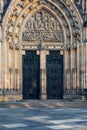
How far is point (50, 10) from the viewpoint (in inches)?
1027

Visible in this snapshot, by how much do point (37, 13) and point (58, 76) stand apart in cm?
449

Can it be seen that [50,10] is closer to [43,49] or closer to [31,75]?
[43,49]

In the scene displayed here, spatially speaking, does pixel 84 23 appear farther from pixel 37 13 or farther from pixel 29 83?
pixel 29 83

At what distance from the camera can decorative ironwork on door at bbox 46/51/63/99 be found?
2606 cm

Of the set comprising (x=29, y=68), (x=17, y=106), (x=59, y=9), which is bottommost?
(x=17, y=106)

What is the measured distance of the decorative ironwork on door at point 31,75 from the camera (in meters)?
26.1

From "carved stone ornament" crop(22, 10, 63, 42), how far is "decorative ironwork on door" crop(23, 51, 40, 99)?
3.78ft

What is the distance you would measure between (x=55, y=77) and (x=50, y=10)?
4505 millimetres

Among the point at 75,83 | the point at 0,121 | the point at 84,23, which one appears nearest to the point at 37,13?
the point at 84,23

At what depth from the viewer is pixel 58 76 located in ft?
85.8

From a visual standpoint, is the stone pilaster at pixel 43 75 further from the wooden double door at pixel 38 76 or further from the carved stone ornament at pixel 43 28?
the carved stone ornament at pixel 43 28

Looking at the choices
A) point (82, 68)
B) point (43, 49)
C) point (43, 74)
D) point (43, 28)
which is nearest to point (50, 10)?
point (43, 28)

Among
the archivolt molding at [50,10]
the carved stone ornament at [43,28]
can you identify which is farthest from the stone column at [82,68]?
the carved stone ornament at [43,28]

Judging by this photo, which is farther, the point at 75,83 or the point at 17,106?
the point at 75,83
